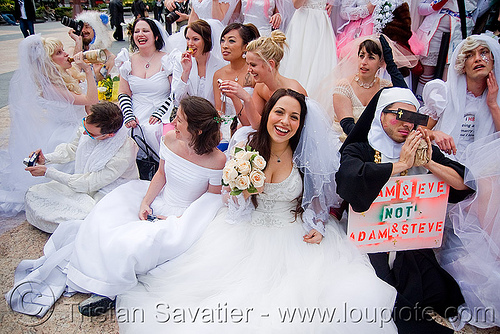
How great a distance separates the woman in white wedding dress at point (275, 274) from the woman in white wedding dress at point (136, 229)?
0.14m

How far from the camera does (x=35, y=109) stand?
417 centimetres

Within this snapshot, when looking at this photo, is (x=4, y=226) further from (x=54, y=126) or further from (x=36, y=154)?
(x=54, y=126)

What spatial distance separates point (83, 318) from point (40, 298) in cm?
38

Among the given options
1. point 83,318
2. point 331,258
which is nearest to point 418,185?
point 331,258

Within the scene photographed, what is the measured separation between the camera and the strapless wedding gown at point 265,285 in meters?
2.21

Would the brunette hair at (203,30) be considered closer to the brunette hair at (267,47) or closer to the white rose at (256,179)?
the brunette hair at (267,47)

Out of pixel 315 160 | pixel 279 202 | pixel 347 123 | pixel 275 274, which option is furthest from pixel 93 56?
pixel 275 274

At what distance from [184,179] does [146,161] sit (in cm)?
122

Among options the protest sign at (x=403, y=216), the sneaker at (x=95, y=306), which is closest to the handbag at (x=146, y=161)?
the sneaker at (x=95, y=306)

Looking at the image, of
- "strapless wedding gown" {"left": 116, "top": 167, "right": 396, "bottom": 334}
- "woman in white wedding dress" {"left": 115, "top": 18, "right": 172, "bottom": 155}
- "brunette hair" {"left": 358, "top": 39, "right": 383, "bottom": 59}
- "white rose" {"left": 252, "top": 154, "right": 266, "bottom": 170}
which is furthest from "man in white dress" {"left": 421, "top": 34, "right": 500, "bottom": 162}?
"woman in white wedding dress" {"left": 115, "top": 18, "right": 172, "bottom": 155}

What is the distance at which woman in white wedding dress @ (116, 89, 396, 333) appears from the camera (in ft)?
7.30

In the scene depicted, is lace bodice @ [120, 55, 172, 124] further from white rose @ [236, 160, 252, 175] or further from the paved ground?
white rose @ [236, 160, 252, 175]

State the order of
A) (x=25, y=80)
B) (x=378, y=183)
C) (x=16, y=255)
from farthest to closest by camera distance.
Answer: (x=25, y=80)
(x=16, y=255)
(x=378, y=183)

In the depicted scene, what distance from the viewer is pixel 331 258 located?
8.45 ft
